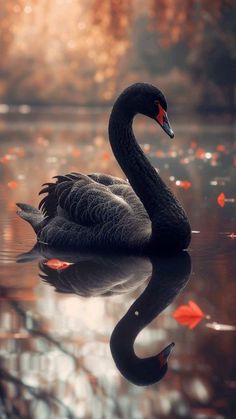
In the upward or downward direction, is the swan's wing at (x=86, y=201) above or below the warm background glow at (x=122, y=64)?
above

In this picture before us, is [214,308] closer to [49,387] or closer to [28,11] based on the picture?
[49,387]

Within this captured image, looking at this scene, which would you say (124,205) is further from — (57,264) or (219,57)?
(219,57)

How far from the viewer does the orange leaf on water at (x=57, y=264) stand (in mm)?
7139

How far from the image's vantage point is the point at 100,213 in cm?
758

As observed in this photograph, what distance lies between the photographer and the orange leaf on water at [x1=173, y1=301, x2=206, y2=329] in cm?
541

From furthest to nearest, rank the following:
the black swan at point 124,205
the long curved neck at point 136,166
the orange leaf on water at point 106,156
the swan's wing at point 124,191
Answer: the orange leaf on water at point 106,156 → the swan's wing at point 124,191 → the long curved neck at point 136,166 → the black swan at point 124,205

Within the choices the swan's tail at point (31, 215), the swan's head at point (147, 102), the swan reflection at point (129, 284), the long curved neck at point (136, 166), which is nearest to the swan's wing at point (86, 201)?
the long curved neck at point (136, 166)

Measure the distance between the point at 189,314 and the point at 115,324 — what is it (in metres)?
0.49

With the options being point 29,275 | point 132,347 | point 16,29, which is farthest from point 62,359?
point 16,29

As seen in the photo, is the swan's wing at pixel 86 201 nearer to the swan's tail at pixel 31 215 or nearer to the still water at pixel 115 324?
the still water at pixel 115 324

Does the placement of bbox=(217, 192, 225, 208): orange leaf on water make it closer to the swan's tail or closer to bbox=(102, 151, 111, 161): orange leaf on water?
the swan's tail

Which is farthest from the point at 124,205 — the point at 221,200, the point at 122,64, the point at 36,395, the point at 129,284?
the point at 122,64

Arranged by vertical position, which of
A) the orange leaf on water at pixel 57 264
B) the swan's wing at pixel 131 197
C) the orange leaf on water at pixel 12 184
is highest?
the swan's wing at pixel 131 197

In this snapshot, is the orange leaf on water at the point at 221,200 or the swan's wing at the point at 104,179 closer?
the swan's wing at the point at 104,179
